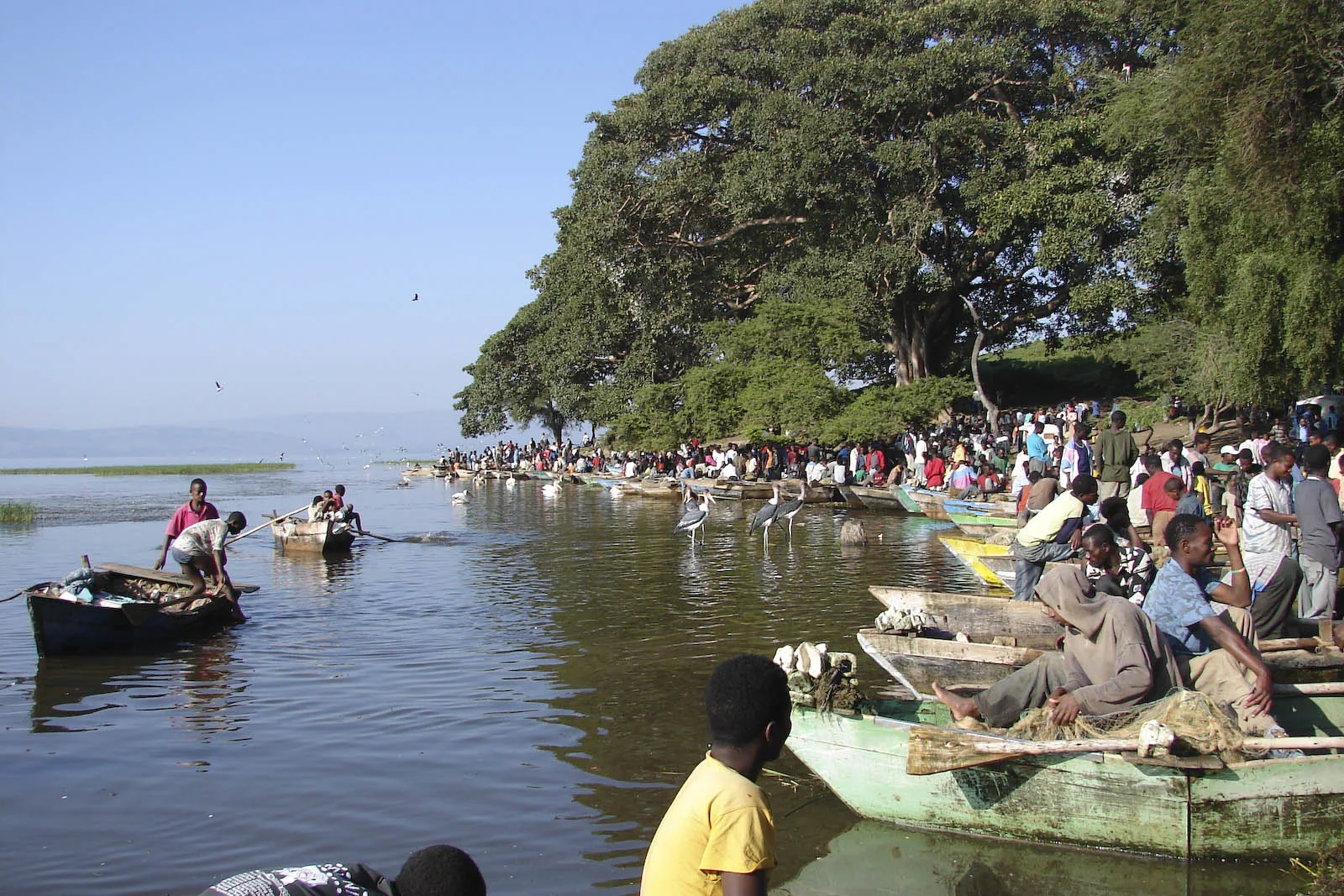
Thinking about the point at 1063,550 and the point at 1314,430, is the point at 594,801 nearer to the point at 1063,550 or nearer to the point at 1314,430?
the point at 1063,550

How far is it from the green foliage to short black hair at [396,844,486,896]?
29.4 meters

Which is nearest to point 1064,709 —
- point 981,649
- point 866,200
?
point 981,649

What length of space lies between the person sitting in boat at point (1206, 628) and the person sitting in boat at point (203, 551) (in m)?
10.6

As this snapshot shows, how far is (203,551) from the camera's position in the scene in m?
13.2

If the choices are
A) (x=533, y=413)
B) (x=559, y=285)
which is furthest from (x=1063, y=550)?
(x=533, y=413)

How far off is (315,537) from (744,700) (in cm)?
2023

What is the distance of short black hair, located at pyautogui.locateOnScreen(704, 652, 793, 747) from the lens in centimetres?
304

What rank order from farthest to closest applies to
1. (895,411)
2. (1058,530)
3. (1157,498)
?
(895,411) < (1157,498) < (1058,530)

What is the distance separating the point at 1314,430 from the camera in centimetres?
1778

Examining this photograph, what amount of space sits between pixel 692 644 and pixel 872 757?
5.53m

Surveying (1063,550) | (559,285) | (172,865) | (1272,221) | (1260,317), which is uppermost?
(559,285)

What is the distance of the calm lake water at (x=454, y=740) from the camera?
243 inches

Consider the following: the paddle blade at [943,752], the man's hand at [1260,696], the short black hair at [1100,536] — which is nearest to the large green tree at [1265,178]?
the short black hair at [1100,536]

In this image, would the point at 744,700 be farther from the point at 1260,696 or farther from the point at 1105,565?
the point at 1105,565
